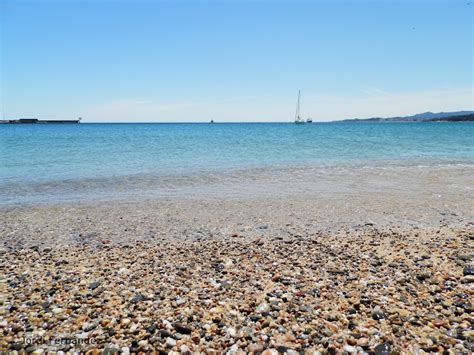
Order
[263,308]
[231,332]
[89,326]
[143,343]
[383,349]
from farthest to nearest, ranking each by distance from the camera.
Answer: [263,308] < [89,326] < [231,332] < [143,343] < [383,349]

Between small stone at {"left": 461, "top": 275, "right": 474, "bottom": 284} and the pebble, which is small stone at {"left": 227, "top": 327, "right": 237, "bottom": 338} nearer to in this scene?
the pebble

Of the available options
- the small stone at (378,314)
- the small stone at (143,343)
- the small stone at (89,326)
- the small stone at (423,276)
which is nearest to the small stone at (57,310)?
the small stone at (89,326)

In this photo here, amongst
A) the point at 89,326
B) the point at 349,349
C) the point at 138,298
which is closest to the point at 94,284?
the point at 138,298

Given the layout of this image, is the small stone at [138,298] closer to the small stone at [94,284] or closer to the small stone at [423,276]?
the small stone at [94,284]

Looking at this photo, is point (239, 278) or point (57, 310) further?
point (239, 278)

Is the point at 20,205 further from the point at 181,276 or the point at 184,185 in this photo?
the point at 181,276

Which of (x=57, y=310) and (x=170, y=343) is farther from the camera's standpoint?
(x=57, y=310)

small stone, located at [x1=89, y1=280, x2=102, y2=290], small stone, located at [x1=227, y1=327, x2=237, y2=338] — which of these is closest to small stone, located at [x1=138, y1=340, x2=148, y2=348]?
small stone, located at [x1=227, y1=327, x2=237, y2=338]

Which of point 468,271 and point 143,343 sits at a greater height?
point 468,271

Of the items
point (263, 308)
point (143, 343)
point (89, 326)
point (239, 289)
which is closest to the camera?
point (143, 343)

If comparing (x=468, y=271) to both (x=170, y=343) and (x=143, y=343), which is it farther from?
(x=143, y=343)

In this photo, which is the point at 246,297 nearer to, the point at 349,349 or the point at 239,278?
the point at 239,278

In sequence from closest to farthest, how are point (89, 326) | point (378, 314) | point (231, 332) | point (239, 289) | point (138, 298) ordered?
point (231, 332)
point (89, 326)
point (378, 314)
point (138, 298)
point (239, 289)

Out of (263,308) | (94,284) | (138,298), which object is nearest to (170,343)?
(138,298)
